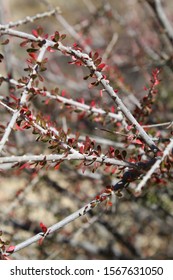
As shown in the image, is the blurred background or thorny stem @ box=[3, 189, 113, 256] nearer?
thorny stem @ box=[3, 189, 113, 256]

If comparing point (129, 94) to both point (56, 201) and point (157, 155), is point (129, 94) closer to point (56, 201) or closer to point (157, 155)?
point (157, 155)

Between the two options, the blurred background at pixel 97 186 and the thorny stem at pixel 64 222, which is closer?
the thorny stem at pixel 64 222

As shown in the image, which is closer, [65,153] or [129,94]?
[65,153]

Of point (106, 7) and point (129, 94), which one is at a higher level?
point (106, 7)

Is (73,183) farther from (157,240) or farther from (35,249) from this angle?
(157,240)

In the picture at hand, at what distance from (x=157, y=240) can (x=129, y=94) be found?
222 cm

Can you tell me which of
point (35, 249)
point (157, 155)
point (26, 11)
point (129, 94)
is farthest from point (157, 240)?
point (26, 11)

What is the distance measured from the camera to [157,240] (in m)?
4.33

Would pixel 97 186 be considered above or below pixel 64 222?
above

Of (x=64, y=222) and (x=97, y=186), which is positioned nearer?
(x=64, y=222)

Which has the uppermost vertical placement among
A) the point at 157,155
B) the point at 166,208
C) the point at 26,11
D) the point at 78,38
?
the point at 26,11

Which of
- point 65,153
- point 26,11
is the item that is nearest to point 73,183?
point 65,153

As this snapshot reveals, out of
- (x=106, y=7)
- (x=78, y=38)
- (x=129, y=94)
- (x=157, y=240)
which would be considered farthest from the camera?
(x=157, y=240)
